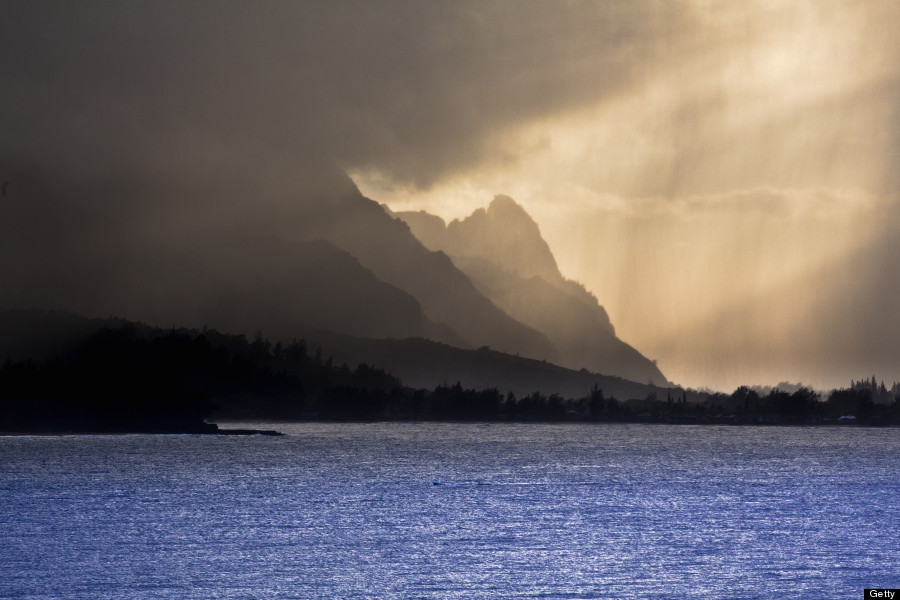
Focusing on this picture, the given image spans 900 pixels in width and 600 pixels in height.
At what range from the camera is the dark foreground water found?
184ft

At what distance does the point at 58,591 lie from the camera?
5334 centimetres

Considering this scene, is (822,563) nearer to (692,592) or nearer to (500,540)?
(692,592)

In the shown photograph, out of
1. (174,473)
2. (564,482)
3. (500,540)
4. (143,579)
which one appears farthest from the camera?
(174,473)

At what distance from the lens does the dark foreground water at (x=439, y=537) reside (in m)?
56.1

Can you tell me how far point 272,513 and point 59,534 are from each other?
73.8ft

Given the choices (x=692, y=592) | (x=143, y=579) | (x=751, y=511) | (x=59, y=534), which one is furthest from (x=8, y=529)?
(x=751, y=511)

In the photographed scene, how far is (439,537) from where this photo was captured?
79.0m

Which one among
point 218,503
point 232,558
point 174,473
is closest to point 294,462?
point 174,473

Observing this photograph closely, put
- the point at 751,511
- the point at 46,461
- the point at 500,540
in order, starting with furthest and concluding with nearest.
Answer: the point at 46,461, the point at 751,511, the point at 500,540

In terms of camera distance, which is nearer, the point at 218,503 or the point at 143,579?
the point at 143,579

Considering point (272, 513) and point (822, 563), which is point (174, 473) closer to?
point (272, 513)

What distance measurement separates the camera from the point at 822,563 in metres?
65.9

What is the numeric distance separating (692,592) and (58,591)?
3281 cm

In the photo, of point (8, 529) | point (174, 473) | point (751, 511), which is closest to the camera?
point (8, 529)
